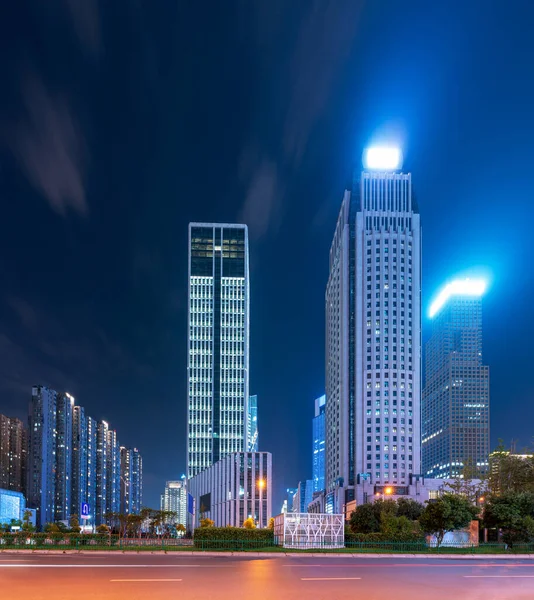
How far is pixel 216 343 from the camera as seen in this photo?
6511 inches

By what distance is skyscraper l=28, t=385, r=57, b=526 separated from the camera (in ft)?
559

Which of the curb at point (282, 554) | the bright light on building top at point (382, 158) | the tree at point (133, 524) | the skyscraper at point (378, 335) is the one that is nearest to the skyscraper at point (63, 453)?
the skyscraper at point (378, 335)

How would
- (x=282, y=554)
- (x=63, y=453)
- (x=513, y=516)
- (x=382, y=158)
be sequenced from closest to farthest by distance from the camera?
1. (x=282, y=554)
2. (x=513, y=516)
3. (x=382, y=158)
4. (x=63, y=453)

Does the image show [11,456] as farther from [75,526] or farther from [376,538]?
[376,538]

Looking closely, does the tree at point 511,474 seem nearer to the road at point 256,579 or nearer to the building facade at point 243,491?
the building facade at point 243,491

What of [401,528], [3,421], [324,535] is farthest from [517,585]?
[3,421]

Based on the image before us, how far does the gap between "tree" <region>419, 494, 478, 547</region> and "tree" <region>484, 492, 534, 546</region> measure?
111 inches

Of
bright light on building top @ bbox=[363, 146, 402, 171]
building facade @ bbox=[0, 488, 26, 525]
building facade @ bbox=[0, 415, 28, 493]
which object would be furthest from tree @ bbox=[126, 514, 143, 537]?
building facade @ bbox=[0, 415, 28, 493]

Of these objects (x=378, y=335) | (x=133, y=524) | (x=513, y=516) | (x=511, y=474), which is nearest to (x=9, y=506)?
(x=133, y=524)

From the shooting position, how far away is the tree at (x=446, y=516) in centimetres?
4384

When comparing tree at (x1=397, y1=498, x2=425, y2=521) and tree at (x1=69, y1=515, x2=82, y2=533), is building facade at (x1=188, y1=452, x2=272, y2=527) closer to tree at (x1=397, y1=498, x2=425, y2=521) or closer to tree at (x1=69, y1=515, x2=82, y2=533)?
tree at (x1=69, y1=515, x2=82, y2=533)

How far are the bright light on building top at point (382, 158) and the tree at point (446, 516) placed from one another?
120 meters

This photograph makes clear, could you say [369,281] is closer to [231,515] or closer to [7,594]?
[231,515]

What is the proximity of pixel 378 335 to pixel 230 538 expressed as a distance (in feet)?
353
